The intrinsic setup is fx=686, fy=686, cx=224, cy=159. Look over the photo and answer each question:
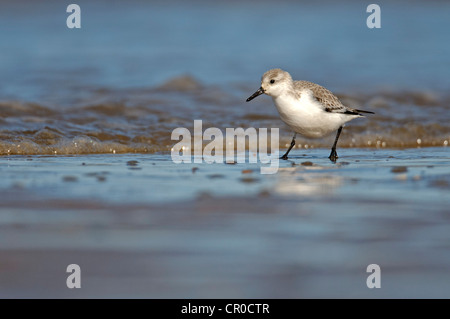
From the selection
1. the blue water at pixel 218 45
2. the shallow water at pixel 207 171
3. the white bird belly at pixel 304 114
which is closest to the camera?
the shallow water at pixel 207 171

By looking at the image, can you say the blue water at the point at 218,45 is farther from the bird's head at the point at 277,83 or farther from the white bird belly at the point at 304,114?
the white bird belly at the point at 304,114

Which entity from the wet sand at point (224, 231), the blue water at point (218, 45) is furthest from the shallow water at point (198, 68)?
the wet sand at point (224, 231)

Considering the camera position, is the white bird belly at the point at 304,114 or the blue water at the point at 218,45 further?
the blue water at the point at 218,45

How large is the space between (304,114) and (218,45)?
321 inches

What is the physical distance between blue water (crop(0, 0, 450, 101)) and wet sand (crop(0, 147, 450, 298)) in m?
5.05

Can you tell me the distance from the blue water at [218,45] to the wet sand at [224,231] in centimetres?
505

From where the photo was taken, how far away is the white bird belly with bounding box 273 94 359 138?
20.1ft

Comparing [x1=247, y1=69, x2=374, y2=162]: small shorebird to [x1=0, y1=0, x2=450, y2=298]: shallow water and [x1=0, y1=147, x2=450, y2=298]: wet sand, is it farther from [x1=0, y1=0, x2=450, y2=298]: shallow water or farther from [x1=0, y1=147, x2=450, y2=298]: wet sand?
[x1=0, y1=147, x2=450, y2=298]: wet sand

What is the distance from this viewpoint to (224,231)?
350 centimetres

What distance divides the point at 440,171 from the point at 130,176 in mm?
2399

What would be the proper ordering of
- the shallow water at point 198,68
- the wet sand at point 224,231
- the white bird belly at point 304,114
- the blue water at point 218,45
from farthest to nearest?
the blue water at point 218,45 < the shallow water at point 198,68 < the white bird belly at point 304,114 < the wet sand at point 224,231

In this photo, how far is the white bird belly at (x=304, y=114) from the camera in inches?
241

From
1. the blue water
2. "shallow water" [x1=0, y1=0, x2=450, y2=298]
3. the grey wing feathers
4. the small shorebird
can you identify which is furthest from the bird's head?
the blue water

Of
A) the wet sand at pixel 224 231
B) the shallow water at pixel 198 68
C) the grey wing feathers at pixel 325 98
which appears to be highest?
the shallow water at pixel 198 68
